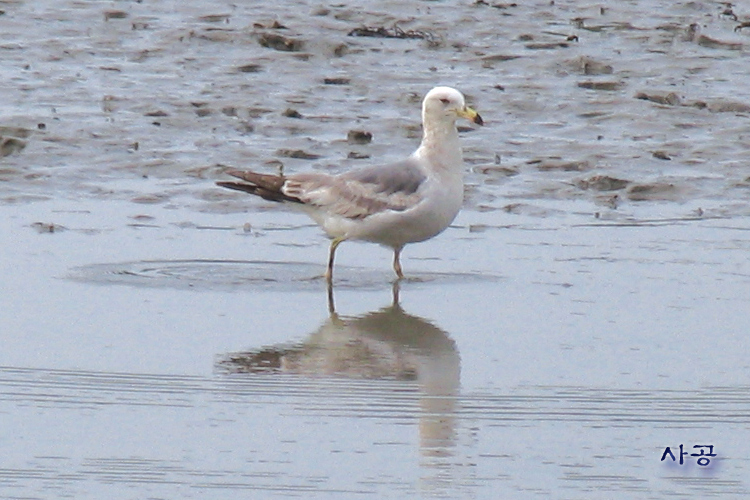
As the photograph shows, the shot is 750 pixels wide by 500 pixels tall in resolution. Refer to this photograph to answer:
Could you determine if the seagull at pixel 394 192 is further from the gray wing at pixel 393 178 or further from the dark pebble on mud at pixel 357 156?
the dark pebble on mud at pixel 357 156

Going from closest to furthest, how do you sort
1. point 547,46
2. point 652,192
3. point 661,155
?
point 652,192
point 661,155
point 547,46

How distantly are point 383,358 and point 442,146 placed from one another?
7.08ft

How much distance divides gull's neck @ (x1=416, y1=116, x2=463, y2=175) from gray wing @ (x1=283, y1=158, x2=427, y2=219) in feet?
0.34

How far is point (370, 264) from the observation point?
31.9ft

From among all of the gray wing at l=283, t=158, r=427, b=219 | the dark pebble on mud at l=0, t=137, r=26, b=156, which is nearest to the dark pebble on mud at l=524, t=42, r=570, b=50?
the dark pebble on mud at l=0, t=137, r=26, b=156

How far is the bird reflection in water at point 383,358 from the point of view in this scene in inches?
279

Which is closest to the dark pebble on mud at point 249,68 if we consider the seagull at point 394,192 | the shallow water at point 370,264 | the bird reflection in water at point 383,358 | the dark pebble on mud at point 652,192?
the shallow water at point 370,264

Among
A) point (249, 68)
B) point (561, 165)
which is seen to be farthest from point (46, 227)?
point (249, 68)

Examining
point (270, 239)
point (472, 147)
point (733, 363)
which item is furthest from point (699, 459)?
point (472, 147)

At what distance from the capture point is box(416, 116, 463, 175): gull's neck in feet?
31.3

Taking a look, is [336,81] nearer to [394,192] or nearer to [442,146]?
[442,146]

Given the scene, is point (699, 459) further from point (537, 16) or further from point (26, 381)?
point (537, 16)

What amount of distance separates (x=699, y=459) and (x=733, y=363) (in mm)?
1237

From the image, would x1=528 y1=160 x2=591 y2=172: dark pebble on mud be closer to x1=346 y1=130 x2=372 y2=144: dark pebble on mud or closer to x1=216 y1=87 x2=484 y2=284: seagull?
x1=346 y1=130 x2=372 y2=144: dark pebble on mud
